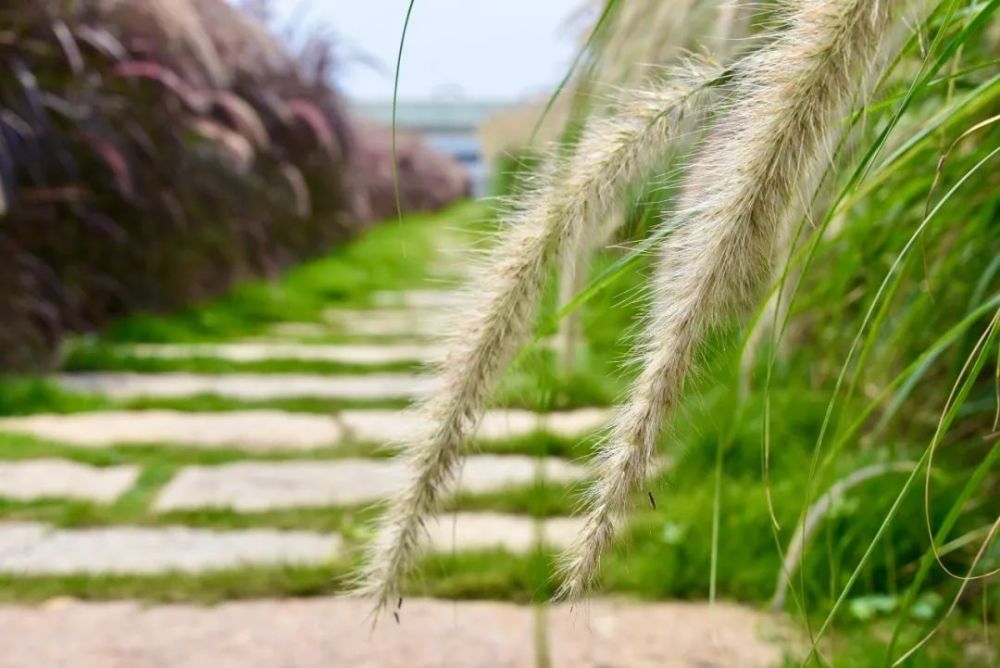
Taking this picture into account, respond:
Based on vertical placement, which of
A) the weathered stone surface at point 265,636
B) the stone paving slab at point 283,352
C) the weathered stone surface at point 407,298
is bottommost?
the weathered stone surface at point 407,298

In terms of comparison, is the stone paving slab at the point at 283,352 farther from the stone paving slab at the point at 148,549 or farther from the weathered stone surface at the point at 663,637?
the weathered stone surface at the point at 663,637

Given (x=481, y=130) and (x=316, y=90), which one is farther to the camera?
(x=481, y=130)

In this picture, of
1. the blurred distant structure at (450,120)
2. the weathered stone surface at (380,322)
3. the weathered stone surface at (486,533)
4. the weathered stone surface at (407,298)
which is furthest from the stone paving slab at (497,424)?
the blurred distant structure at (450,120)

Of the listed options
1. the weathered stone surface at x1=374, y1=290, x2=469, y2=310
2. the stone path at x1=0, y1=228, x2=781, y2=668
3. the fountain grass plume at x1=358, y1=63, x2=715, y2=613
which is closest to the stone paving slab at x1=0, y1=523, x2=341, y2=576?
the stone path at x1=0, y1=228, x2=781, y2=668

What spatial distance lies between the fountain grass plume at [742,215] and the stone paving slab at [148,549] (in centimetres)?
101

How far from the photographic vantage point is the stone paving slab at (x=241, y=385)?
2564 mm

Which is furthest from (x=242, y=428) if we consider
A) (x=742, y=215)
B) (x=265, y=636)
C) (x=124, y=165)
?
(x=742, y=215)

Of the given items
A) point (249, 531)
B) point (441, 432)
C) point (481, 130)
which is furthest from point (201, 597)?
point (481, 130)

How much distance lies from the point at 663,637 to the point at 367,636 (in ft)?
1.09

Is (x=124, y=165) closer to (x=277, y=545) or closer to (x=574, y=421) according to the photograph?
(x=574, y=421)

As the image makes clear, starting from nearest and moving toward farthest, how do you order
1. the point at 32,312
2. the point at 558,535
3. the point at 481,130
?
the point at 558,535, the point at 32,312, the point at 481,130

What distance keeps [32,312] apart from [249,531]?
1.34m

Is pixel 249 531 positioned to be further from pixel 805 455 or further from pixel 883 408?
pixel 883 408

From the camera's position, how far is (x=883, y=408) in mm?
1730
